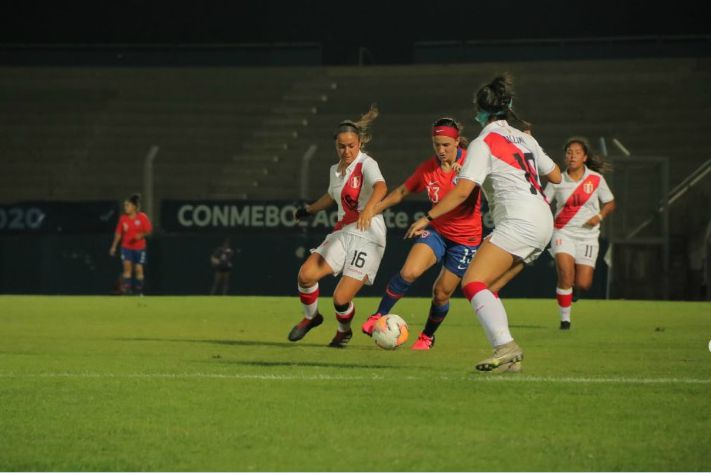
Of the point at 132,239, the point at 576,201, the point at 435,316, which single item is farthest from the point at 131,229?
the point at 435,316

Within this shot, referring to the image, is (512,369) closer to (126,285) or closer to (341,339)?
(341,339)

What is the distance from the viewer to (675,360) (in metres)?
12.0

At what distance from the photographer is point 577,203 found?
18.5 metres

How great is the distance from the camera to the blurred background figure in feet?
94.3

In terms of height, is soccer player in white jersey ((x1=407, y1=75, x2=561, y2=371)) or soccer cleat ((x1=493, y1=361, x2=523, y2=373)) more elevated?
soccer player in white jersey ((x1=407, y1=75, x2=561, y2=371))

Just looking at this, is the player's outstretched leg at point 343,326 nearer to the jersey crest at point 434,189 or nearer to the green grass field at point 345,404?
the green grass field at point 345,404

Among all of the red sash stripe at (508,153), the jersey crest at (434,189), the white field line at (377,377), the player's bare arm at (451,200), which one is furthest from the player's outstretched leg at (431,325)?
the player's bare arm at (451,200)

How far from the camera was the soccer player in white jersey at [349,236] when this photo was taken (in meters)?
13.6

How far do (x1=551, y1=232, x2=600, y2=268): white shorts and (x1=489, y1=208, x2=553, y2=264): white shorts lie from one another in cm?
790

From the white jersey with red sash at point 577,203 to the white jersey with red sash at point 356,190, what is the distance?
480 centimetres

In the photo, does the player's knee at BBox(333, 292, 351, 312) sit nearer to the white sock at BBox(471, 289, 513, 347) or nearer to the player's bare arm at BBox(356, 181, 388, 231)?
the player's bare arm at BBox(356, 181, 388, 231)

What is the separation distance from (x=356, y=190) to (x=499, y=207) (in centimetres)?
360

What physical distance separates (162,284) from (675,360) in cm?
1837

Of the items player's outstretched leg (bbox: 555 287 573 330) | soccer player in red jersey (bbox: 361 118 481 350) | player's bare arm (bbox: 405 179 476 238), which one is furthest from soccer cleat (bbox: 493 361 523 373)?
player's outstretched leg (bbox: 555 287 573 330)
